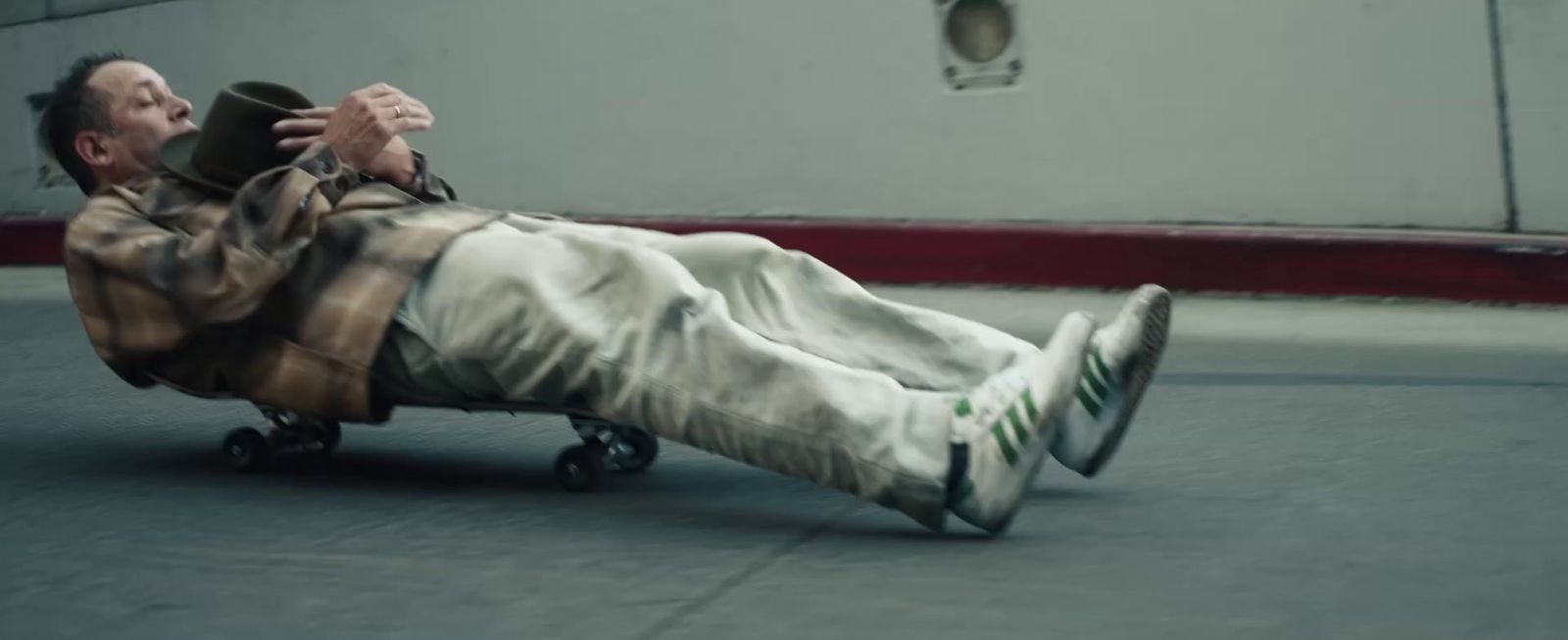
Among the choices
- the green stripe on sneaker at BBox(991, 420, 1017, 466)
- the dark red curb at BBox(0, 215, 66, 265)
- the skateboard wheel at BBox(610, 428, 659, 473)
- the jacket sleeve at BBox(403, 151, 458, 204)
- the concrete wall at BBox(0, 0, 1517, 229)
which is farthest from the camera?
the dark red curb at BBox(0, 215, 66, 265)

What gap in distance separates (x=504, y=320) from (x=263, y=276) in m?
0.40

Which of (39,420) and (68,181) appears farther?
(68,181)

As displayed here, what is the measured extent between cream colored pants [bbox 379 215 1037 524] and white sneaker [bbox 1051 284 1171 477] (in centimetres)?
19

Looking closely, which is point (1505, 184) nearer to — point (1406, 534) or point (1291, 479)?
point (1291, 479)

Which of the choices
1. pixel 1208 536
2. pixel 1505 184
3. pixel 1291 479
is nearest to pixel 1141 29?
pixel 1505 184

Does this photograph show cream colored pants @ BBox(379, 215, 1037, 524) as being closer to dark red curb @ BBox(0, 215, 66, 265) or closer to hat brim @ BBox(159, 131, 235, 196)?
hat brim @ BBox(159, 131, 235, 196)

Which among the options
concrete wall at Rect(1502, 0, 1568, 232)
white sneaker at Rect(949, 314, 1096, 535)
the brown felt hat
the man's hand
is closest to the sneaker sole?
white sneaker at Rect(949, 314, 1096, 535)

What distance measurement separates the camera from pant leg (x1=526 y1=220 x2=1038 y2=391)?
3.61m

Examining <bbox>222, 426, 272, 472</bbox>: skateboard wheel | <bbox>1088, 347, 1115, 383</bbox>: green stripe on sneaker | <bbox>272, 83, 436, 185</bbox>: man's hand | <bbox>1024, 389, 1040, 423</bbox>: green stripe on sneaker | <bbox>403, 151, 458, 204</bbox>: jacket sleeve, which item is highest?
<bbox>272, 83, 436, 185</bbox>: man's hand

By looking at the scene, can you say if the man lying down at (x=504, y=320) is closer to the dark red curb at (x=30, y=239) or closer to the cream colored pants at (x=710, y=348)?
the cream colored pants at (x=710, y=348)

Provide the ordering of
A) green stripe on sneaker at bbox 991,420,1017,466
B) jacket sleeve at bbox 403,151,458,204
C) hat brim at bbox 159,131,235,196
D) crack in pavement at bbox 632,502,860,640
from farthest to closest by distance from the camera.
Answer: jacket sleeve at bbox 403,151,458,204, hat brim at bbox 159,131,235,196, green stripe on sneaker at bbox 991,420,1017,466, crack in pavement at bbox 632,502,860,640

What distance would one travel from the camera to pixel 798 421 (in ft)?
10.4

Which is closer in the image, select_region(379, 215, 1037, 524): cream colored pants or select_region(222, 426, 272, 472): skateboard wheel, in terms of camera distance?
select_region(379, 215, 1037, 524): cream colored pants

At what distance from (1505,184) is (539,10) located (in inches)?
120
